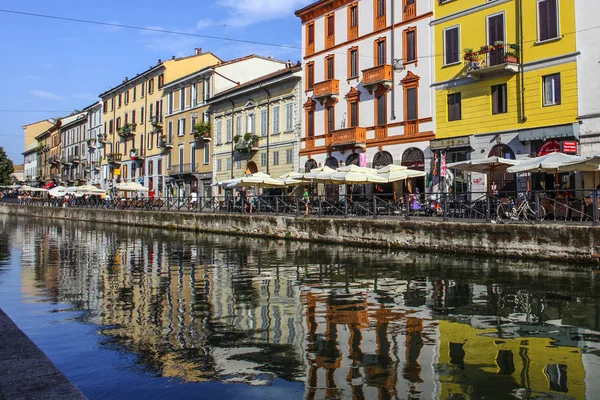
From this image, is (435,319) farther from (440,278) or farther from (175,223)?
(175,223)

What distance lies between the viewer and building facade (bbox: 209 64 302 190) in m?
35.8

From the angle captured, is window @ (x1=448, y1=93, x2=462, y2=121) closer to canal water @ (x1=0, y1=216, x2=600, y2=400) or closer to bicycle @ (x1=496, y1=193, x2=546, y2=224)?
bicycle @ (x1=496, y1=193, x2=546, y2=224)

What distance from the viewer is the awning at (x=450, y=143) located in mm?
25344

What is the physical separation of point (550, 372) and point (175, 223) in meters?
27.1

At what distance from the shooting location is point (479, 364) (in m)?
5.90

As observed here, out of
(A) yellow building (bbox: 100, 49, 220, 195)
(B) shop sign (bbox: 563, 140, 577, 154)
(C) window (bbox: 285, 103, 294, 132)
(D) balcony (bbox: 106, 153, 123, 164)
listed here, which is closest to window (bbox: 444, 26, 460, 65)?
(B) shop sign (bbox: 563, 140, 577, 154)

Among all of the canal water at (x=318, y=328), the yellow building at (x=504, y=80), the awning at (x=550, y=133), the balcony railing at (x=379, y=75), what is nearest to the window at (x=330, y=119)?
the balcony railing at (x=379, y=75)

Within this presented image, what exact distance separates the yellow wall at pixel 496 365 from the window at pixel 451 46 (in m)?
21.1

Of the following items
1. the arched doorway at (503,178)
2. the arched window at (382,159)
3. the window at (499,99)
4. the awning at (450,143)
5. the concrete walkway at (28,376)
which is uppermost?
the window at (499,99)

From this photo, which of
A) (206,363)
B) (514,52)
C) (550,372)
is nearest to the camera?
(550,372)

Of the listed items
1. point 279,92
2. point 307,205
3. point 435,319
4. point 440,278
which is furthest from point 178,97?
point 435,319

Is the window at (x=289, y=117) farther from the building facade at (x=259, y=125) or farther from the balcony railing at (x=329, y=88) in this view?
the balcony railing at (x=329, y=88)

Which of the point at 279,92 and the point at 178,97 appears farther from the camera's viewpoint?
the point at 178,97

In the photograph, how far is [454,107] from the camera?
26125 millimetres
